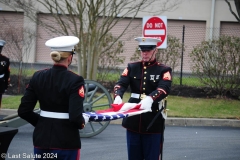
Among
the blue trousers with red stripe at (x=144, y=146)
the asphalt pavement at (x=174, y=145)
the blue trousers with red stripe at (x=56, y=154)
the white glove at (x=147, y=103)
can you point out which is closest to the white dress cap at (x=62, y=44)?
the blue trousers with red stripe at (x=56, y=154)

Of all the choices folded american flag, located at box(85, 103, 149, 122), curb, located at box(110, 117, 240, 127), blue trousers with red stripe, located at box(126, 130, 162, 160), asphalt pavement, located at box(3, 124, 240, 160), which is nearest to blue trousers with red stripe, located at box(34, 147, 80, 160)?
folded american flag, located at box(85, 103, 149, 122)

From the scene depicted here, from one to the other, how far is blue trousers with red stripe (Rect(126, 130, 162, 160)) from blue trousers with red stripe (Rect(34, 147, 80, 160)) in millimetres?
1320

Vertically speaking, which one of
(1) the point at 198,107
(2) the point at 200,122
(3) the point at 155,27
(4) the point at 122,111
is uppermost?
(3) the point at 155,27

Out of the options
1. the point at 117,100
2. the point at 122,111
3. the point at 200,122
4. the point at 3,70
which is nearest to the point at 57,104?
the point at 122,111

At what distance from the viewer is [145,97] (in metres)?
5.52

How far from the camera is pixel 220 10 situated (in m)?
24.2

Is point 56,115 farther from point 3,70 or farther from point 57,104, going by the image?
point 3,70

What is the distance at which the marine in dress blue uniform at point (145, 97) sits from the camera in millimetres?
5535

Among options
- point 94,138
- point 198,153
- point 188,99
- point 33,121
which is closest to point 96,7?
point 188,99

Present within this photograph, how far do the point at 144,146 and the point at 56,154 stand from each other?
151 cm

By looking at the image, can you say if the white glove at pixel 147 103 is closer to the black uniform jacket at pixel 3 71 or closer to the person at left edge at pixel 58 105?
the person at left edge at pixel 58 105

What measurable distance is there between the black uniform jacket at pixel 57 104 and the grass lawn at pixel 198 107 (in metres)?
7.36

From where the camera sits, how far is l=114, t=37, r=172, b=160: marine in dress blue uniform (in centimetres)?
554

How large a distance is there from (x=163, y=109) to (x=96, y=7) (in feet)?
27.7
